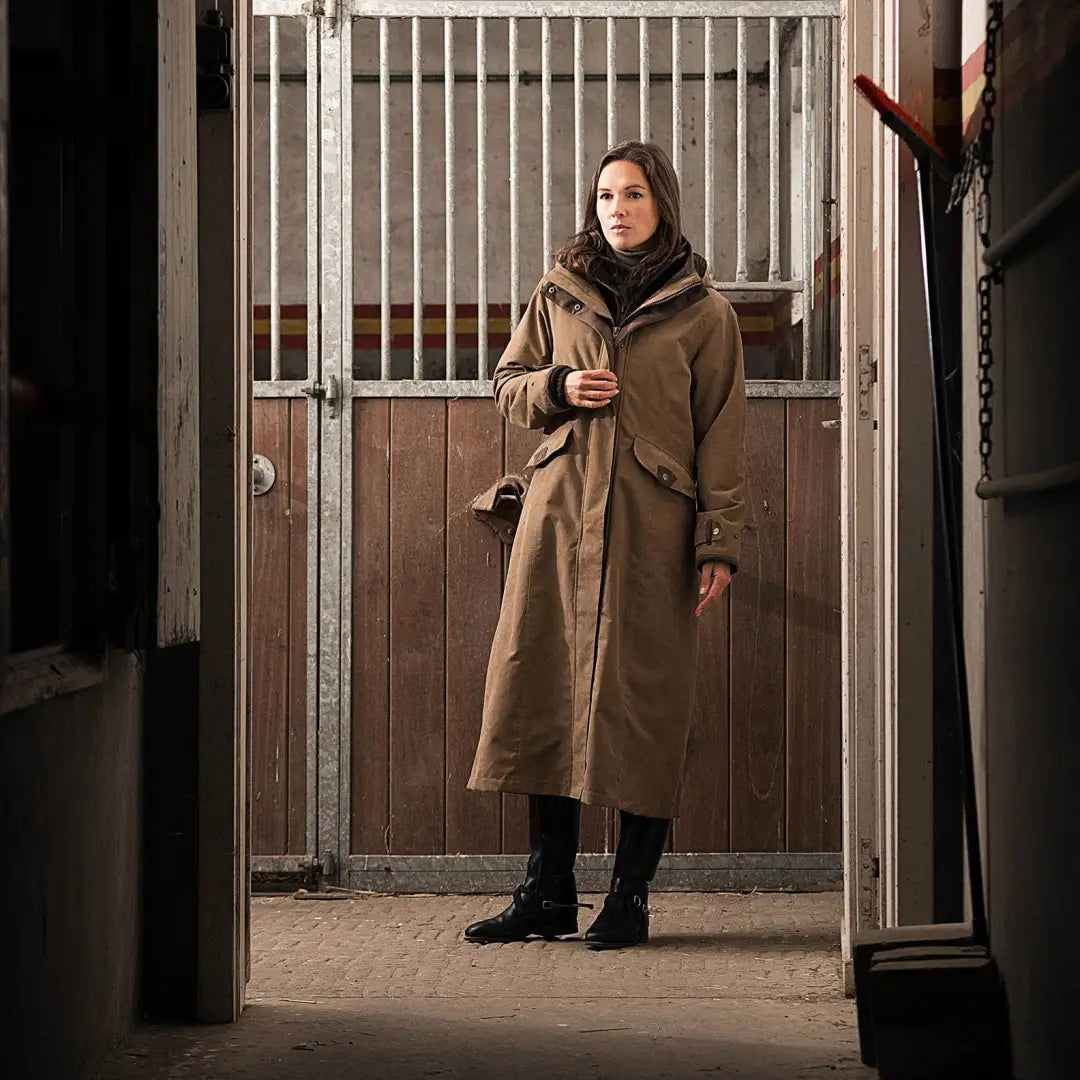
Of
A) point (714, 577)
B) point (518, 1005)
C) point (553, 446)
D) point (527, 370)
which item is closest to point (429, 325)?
point (527, 370)

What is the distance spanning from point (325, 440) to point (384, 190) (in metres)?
0.61

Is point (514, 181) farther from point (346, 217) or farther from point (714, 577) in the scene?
point (714, 577)

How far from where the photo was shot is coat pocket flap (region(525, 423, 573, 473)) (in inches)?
128

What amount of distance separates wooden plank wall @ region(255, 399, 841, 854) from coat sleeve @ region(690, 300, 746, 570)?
592mm

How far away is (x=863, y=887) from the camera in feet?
8.90

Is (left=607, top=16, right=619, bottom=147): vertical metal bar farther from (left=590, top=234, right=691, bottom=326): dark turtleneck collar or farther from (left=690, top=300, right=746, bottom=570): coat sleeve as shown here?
(left=690, top=300, right=746, bottom=570): coat sleeve

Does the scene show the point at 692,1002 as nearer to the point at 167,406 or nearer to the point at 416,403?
the point at 167,406

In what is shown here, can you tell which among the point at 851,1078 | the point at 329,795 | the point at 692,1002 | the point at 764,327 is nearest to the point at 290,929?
the point at 329,795

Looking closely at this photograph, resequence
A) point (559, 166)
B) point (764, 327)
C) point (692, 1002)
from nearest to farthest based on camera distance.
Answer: point (692, 1002), point (764, 327), point (559, 166)

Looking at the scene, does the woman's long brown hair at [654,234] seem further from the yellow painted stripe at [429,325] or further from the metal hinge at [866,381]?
the yellow painted stripe at [429,325]

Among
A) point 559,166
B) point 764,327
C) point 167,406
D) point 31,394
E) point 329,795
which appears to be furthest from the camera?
point 559,166

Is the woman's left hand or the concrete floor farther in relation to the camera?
the woman's left hand

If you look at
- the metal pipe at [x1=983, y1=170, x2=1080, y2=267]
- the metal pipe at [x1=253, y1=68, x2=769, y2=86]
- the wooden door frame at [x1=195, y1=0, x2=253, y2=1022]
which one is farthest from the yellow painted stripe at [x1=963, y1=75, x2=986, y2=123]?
the metal pipe at [x1=253, y1=68, x2=769, y2=86]

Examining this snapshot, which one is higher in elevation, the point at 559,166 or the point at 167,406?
the point at 559,166
